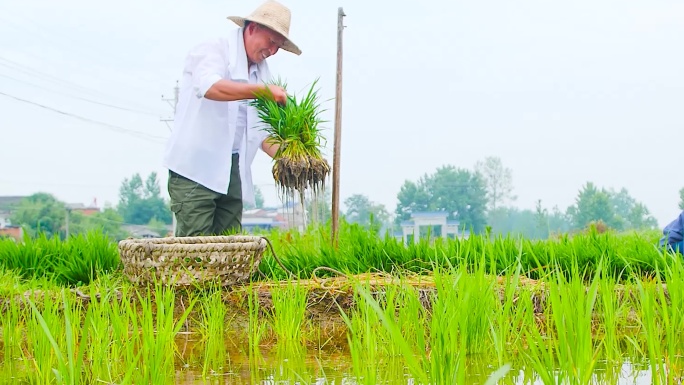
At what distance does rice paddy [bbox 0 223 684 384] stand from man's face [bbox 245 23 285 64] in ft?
3.41

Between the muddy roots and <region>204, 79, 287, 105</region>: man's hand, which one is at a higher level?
<region>204, 79, 287, 105</region>: man's hand

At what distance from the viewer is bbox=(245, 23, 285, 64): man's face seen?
391cm

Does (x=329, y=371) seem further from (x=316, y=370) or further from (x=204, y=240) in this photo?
(x=204, y=240)

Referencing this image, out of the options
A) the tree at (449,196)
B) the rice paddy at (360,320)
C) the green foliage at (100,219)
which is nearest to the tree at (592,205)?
the tree at (449,196)

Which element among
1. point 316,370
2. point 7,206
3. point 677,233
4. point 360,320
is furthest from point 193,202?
point 7,206

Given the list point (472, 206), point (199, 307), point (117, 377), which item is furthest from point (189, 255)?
point (472, 206)

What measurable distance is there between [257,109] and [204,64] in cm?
40

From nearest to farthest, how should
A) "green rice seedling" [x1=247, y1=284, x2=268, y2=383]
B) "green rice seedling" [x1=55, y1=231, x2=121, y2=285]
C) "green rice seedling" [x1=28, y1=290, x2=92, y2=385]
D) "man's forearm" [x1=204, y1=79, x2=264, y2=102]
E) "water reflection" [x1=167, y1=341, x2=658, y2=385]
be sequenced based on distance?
"green rice seedling" [x1=28, y1=290, x2=92, y2=385], "water reflection" [x1=167, y1=341, x2=658, y2=385], "green rice seedling" [x1=247, y1=284, x2=268, y2=383], "man's forearm" [x1=204, y1=79, x2=264, y2=102], "green rice seedling" [x1=55, y1=231, x2=121, y2=285]

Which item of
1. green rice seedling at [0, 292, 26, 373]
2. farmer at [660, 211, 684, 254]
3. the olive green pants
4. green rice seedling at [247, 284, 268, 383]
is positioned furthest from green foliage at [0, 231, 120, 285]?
farmer at [660, 211, 684, 254]

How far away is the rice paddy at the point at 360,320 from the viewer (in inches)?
73.7

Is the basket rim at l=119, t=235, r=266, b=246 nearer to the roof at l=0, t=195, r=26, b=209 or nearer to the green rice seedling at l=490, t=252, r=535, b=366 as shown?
the green rice seedling at l=490, t=252, r=535, b=366

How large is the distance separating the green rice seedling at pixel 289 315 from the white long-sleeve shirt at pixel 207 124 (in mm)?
993

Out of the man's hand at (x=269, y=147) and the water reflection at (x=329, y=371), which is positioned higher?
the man's hand at (x=269, y=147)

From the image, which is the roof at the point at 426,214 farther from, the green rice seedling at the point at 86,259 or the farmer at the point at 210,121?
the farmer at the point at 210,121
